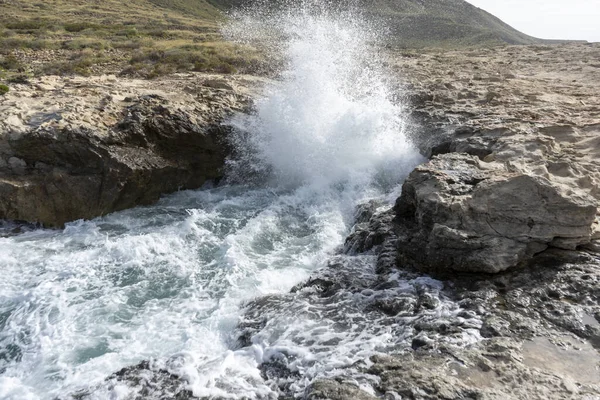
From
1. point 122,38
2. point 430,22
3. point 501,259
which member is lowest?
point 501,259

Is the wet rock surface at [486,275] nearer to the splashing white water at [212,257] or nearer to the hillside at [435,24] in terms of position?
the splashing white water at [212,257]

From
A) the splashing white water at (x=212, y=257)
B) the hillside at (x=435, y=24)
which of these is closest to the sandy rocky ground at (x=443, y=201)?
the splashing white water at (x=212, y=257)

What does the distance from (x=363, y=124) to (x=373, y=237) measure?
477cm

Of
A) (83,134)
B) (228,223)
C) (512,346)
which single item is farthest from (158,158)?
(512,346)

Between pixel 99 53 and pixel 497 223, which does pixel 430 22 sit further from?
pixel 497 223

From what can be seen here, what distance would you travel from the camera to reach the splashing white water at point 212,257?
5.30 metres

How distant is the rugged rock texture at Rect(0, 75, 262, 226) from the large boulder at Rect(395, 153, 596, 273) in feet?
20.5

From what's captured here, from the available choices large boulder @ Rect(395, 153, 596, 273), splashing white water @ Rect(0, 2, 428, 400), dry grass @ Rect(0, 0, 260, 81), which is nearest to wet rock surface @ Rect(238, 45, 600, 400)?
large boulder @ Rect(395, 153, 596, 273)

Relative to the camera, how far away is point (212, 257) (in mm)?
7949

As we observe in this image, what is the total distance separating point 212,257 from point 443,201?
4149 millimetres

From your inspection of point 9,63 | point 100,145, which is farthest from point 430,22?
point 100,145

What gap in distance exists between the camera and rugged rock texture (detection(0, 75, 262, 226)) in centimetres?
908

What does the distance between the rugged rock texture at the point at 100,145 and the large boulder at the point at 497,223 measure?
6243 millimetres

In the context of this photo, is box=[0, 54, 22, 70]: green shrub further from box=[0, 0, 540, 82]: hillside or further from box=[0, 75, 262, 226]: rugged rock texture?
box=[0, 75, 262, 226]: rugged rock texture
